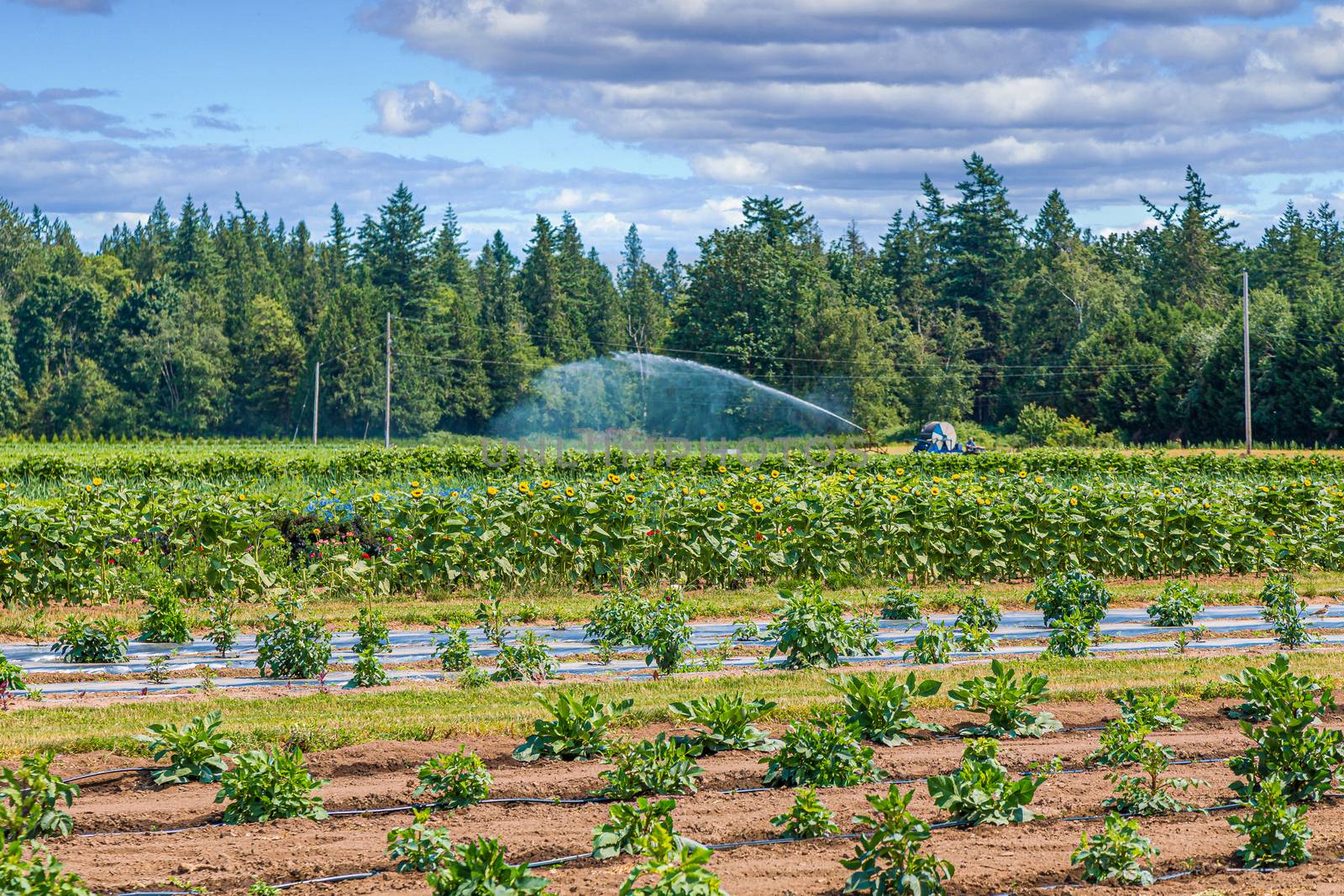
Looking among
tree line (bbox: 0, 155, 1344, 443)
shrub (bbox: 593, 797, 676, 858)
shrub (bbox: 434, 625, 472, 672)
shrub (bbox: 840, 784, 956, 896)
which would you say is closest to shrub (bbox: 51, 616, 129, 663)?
shrub (bbox: 434, 625, 472, 672)

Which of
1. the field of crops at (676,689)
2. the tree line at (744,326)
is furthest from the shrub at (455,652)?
the tree line at (744,326)

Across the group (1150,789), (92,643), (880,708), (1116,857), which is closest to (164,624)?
(92,643)

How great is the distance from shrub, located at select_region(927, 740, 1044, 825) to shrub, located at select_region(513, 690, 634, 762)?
1.77 m

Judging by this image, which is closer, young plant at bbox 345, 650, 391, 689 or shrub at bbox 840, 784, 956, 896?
shrub at bbox 840, 784, 956, 896

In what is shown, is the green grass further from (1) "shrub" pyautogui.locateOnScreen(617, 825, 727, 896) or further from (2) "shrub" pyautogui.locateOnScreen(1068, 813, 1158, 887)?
(1) "shrub" pyautogui.locateOnScreen(617, 825, 727, 896)

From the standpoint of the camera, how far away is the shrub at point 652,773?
6.37 meters

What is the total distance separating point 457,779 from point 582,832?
682mm

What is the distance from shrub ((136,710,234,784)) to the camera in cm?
671

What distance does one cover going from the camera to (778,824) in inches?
231

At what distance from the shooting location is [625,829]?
5.59m

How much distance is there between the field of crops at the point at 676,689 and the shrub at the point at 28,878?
17 mm

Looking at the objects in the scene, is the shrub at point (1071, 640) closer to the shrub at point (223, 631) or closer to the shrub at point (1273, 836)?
the shrub at point (1273, 836)

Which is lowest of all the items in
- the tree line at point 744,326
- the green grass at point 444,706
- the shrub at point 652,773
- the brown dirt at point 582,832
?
the brown dirt at point 582,832

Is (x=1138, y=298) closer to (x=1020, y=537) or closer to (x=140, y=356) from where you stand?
(x=140, y=356)
